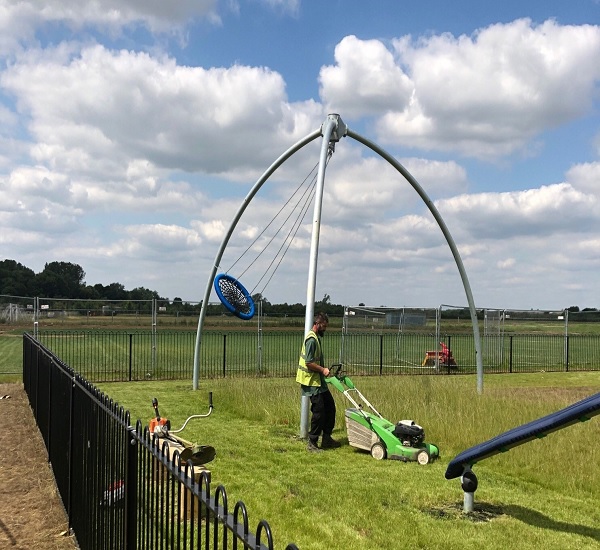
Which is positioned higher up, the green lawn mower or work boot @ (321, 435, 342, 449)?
the green lawn mower

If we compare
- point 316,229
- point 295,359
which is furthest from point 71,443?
point 295,359

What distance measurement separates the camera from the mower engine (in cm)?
909

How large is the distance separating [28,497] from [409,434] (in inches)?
188

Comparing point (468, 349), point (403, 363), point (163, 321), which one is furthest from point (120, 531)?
point (468, 349)

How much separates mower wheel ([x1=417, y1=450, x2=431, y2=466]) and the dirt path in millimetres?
4507

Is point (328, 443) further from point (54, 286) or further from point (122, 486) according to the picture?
point (54, 286)

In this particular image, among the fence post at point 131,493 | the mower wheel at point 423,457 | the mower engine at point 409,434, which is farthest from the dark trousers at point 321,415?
the fence post at point 131,493

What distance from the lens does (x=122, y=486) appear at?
13.9 feet

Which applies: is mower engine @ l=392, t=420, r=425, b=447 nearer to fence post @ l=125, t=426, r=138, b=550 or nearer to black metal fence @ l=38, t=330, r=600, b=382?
fence post @ l=125, t=426, r=138, b=550

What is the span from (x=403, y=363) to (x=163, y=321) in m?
9.07

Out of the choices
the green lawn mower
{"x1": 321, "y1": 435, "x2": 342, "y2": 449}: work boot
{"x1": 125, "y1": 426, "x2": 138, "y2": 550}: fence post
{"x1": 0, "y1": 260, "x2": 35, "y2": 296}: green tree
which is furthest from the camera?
{"x1": 0, "y1": 260, "x2": 35, "y2": 296}: green tree

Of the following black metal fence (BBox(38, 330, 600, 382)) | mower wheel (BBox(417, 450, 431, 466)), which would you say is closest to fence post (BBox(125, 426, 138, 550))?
mower wheel (BBox(417, 450, 431, 466))

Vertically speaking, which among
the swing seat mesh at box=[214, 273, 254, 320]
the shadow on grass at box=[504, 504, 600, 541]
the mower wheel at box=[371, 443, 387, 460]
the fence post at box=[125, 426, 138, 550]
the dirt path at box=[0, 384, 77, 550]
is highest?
the swing seat mesh at box=[214, 273, 254, 320]

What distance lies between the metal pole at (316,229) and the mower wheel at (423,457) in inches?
87.5
